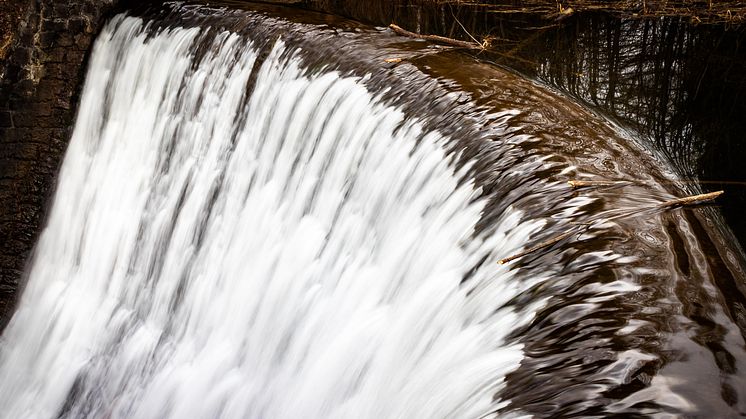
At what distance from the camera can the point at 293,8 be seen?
6.55 meters

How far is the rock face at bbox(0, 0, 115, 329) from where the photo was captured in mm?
6918

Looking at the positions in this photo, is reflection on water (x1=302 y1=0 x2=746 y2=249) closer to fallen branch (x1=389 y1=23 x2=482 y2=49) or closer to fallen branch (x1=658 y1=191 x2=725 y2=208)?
fallen branch (x1=389 y1=23 x2=482 y2=49)

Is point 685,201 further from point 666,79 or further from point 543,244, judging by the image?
point 666,79

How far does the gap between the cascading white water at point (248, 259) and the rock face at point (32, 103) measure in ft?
0.67

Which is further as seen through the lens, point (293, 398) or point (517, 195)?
point (293, 398)

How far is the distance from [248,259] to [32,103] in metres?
3.37

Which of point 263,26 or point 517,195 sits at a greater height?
point 263,26

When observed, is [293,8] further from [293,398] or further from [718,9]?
[293,398]

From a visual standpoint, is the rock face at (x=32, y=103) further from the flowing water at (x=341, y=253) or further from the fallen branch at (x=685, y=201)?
the fallen branch at (x=685, y=201)

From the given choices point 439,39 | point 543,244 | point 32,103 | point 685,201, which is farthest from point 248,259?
point 32,103

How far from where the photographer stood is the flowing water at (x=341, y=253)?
2.24 meters

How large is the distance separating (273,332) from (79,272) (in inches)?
106

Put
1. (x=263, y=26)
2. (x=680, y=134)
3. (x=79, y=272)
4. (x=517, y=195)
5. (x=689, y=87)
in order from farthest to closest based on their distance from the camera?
(x=79, y=272)
(x=263, y=26)
(x=689, y=87)
(x=680, y=134)
(x=517, y=195)

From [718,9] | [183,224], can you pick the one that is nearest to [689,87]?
[718,9]
